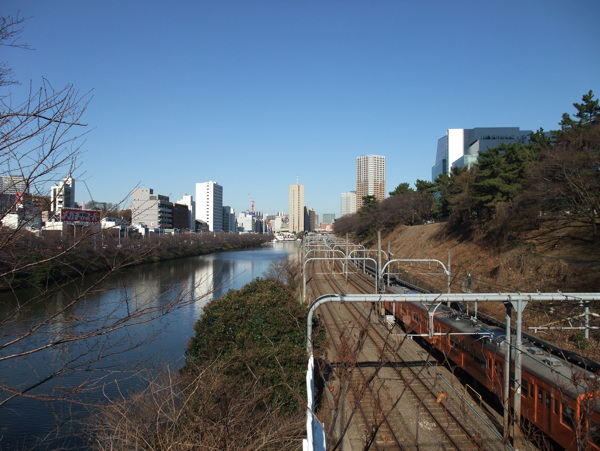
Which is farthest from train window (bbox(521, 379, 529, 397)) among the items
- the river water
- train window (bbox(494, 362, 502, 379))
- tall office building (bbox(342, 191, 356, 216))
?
tall office building (bbox(342, 191, 356, 216))

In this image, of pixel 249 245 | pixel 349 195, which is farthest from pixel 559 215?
pixel 349 195

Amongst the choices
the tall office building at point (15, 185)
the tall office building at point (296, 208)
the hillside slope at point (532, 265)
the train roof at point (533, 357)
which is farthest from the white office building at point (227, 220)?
the tall office building at point (15, 185)

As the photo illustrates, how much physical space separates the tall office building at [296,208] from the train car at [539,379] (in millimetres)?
126737

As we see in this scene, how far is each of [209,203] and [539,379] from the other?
99586mm

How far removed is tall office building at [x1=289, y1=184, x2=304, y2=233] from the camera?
447ft

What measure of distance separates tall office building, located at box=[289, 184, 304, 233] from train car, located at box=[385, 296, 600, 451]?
416ft

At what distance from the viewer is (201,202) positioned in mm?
104000

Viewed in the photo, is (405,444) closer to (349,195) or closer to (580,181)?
(580,181)

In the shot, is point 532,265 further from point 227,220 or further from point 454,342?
point 227,220

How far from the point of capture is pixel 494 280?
1720cm

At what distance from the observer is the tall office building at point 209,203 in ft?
335

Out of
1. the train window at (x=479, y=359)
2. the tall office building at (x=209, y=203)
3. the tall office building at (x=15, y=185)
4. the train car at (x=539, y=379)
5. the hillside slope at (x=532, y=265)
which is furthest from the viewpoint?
the tall office building at (x=209, y=203)

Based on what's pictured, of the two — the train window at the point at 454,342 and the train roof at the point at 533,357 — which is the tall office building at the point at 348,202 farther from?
the train window at the point at 454,342

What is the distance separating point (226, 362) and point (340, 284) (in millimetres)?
16455
